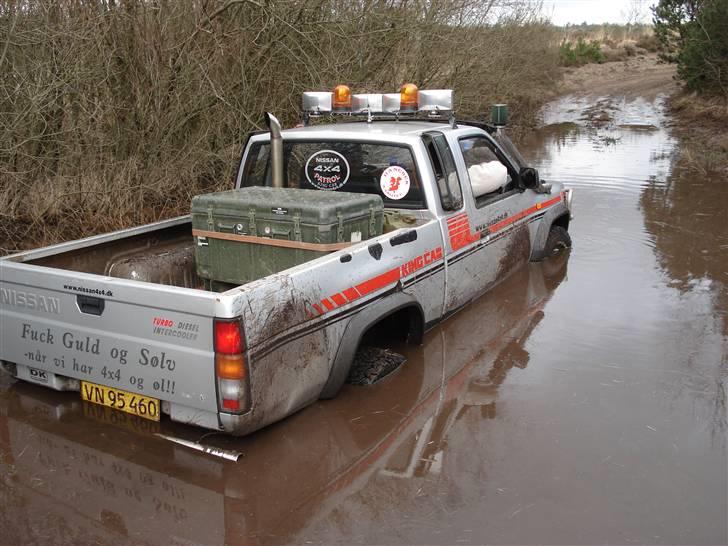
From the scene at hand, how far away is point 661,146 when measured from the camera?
18.5 meters

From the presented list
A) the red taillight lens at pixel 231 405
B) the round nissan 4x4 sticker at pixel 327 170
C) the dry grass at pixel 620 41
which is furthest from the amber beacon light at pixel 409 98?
the dry grass at pixel 620 41

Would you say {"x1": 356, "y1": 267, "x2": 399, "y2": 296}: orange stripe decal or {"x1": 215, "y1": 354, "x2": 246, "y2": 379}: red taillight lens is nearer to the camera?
{"x1": 215, "y1": 354, "x2": 246, "y2": 379}: red taillight lens

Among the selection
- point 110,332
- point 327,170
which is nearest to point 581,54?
point 327,170

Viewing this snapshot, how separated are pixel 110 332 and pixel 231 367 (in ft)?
2.54

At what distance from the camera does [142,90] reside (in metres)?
9.09

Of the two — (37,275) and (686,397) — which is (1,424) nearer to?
(37,275)

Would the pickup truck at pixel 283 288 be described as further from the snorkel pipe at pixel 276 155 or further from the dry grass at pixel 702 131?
the dry grass at pixel 702 131

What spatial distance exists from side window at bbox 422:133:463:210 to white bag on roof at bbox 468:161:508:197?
38 cm

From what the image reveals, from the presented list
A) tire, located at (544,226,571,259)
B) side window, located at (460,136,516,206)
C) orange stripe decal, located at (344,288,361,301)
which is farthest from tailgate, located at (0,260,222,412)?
tire, located at (544,226,571,259)

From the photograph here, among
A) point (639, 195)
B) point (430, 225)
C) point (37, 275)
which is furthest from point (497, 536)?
point (639, 195)

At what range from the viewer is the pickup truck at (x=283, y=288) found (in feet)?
12.3

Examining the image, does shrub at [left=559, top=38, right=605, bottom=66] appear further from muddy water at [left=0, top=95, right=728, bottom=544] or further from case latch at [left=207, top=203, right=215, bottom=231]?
case latch at [left=207, top=203, right=215, bottom=231]

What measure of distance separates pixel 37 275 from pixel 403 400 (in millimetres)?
2271

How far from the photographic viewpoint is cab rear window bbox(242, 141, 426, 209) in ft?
17.7
